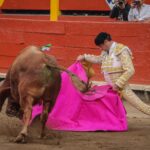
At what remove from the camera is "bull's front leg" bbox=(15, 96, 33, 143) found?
606 centimetres

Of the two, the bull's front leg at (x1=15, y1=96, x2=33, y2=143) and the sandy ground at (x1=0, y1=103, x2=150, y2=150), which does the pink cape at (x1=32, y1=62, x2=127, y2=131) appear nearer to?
the sandy ground at (x1=0, y1=103, x2=150, y2=150)

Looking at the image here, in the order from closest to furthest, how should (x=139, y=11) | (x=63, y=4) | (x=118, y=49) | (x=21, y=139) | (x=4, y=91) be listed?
(x=21, y=139), (x=4, y=91), (x=118, y=49), (x=139, y=11), (x=63, y=4)

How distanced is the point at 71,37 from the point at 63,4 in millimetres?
1038

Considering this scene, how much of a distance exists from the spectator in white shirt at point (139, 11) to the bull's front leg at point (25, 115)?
389 cm

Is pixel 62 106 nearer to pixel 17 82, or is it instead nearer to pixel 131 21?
pixel 17 82

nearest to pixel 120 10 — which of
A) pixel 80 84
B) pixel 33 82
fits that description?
pixel 80 84

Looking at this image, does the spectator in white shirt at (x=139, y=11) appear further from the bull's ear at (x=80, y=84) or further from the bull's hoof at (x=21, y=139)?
the bull's hoof at (x=21, y=139)

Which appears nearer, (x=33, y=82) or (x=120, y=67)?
(x=33, y=82)

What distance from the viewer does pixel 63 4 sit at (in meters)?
11.5

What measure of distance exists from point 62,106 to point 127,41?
2966 mm

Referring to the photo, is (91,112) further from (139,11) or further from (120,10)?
(120,10)

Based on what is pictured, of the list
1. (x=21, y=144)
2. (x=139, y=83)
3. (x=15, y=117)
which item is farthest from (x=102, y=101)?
(x=139, y=83)

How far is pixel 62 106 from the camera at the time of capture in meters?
7.37

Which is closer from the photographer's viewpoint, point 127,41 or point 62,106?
point 62,106
